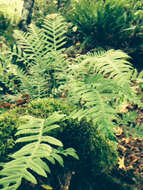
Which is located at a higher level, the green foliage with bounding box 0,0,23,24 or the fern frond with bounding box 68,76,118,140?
the green foliage with bounding box 0,0,23,24

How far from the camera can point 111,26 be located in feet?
11.3

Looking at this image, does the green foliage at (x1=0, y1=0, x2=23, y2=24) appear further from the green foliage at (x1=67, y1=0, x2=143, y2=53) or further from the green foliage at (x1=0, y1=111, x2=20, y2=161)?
the green foliage at (x1=0, y1=111, x2=20, y2=161)

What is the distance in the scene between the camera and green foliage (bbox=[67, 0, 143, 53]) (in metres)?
3.38

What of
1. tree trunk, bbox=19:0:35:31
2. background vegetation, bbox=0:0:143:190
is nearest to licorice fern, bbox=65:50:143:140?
background vegetation, bbox=0:0:143:190

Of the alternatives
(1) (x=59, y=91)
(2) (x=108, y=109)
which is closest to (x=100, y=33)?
(1) (x=59, y=91)

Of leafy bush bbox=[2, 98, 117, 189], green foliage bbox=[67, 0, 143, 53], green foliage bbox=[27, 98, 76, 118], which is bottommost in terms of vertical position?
leafy bush bbox=[2, 98, 117, 189]

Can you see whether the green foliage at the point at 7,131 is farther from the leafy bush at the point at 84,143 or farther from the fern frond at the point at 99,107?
the fern frond at the point at 99,107

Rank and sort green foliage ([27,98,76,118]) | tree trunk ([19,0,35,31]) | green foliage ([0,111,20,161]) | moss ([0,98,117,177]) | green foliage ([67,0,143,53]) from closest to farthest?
green foliage ([0,111,20,161]) → moss ([0,98,117,177]) → green foliage ([27,98,76,118]) → green foliage ([67,0,143,53]) → tree trunk ([19,0,35,31])

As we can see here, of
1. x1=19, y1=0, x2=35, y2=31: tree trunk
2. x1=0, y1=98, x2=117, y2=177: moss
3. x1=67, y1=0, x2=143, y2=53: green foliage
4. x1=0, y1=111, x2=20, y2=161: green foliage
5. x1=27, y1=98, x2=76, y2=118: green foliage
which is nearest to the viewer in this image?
x1=0, y1=111, x2=20, y2=161: green foliage

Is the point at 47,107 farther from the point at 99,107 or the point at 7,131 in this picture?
the point at 99,107

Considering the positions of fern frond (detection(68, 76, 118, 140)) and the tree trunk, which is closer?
fern frond (detection(68, 76, 118, 140))

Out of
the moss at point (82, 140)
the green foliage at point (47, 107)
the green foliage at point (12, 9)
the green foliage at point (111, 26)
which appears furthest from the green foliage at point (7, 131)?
the green foliage at point (12, 9)

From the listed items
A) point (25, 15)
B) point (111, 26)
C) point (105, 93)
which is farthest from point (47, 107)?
point (25, 15)

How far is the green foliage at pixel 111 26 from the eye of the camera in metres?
3.38
